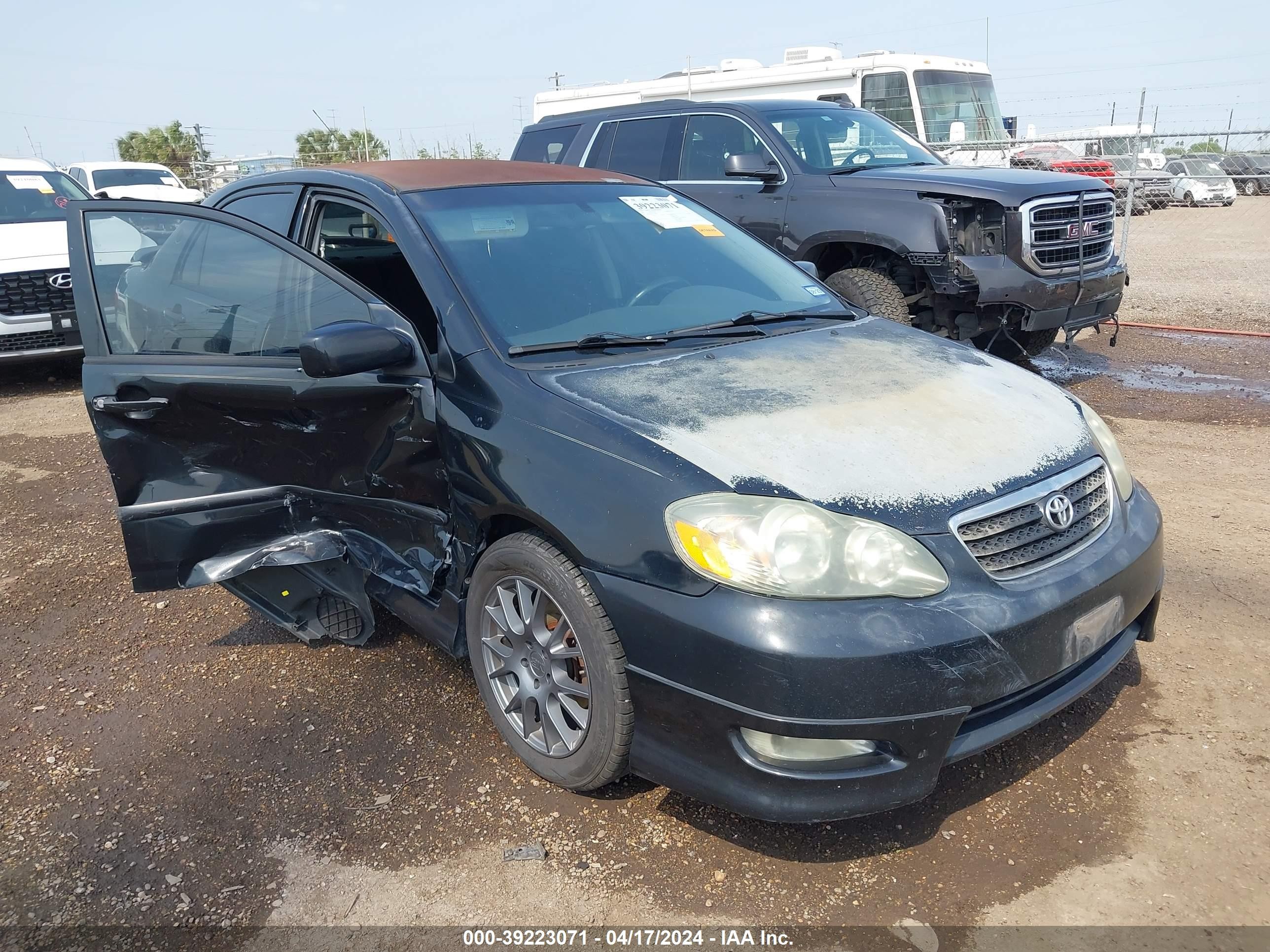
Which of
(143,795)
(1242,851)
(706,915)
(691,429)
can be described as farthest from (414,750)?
(1242,851)

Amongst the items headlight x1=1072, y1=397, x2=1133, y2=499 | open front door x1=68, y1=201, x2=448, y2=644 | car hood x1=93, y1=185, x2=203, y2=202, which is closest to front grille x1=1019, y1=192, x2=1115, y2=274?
headlight x1=1072, y1=397, x2=1133, y2=499

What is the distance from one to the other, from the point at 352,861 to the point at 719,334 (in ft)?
6.41

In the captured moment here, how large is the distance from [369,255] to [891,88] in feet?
47.1

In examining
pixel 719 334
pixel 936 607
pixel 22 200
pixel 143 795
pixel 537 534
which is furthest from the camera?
pixel 22 200

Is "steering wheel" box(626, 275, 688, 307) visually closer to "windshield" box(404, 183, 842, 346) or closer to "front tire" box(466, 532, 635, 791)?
"windshield" box(404, 183, 842, 346)

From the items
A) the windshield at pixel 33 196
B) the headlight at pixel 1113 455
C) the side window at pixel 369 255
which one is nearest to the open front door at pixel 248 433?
the side window at pixel 369 255

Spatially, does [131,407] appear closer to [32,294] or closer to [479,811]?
[479,811]

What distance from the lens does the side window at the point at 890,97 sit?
1577 centimetres

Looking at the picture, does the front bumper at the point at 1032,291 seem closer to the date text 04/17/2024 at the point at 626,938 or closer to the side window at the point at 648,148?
the side window at the point at 648,148

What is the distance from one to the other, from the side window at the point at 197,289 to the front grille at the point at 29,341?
218 inches

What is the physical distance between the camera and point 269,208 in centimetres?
383

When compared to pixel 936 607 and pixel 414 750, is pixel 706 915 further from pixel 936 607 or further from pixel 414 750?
pixel 414 750

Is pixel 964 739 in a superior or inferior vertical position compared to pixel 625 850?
superior

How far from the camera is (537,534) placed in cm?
267
